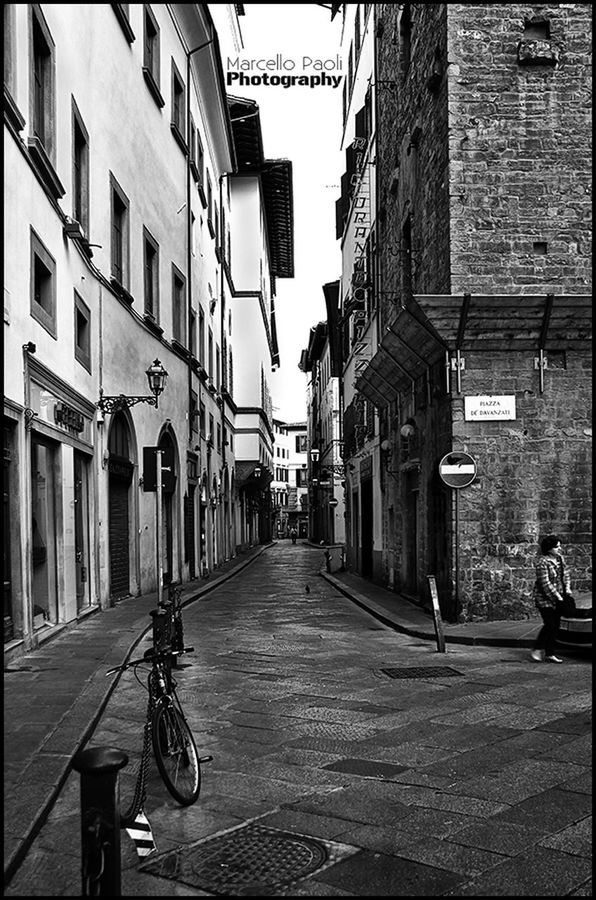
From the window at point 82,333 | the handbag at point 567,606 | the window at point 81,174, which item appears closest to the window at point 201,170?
the window at point 81,174

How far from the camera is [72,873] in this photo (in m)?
4.62

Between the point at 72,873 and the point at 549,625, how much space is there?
757cm

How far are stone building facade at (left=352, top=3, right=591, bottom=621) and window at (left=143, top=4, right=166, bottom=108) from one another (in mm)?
7676

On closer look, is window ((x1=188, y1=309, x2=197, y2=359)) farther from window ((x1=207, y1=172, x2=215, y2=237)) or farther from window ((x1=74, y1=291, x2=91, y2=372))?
window ((x1=74, y1=291, x2=91, y2=372))

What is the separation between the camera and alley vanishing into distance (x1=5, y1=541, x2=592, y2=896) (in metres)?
4.52

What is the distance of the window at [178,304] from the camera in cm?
2505

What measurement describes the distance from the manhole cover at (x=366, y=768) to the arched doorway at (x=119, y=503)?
11.3m

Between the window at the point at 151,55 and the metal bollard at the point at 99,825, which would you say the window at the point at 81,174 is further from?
the metal bollard at the point at 99,825

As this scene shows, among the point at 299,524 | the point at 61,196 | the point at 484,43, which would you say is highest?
the point at 484,43

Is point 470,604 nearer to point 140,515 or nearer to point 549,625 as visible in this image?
point 549,625

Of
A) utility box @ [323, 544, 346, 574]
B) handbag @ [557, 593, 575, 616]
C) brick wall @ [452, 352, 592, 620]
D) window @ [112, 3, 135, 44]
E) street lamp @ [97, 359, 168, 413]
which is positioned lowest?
utility box @ [323, 544, 346, 574]

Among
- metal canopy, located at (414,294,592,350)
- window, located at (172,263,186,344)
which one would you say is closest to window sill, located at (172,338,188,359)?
window, located at (172,263,186,344)

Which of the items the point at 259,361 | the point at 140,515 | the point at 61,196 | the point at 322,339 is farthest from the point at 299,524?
the point at 61,196

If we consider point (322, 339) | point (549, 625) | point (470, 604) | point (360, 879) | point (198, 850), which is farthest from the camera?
point (322, 339)
